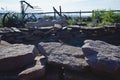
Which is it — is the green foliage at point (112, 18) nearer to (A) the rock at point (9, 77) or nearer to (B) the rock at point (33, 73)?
(B) the rock at point (33, 73)

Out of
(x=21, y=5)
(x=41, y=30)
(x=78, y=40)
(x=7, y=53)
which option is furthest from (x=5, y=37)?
(x=21, y=5)

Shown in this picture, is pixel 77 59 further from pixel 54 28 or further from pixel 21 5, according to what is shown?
pixel 21 5

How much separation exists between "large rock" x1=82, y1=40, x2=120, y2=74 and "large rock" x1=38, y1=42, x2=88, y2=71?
0.48 ft

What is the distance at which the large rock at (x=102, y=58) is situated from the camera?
10.7ft

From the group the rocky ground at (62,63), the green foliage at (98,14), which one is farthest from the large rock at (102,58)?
the green foliage at (98,14)

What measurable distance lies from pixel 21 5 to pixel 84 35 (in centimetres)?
796

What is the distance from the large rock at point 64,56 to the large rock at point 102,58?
15cm

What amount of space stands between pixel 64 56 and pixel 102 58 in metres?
0.60

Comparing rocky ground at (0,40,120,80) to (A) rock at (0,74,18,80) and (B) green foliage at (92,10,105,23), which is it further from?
(B) green foliage at (92,10,105,23)

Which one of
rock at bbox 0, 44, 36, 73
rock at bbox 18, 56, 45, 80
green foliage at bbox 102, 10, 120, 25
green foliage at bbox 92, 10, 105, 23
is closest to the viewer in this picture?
rock at bbox 18, 56, 45, 80

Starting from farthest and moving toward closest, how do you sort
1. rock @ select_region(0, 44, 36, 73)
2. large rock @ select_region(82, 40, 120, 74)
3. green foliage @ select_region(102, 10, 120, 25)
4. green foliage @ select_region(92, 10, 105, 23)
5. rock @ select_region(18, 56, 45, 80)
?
green foliage @ select_region(92, 10, 105, 23) < green foliage @ select_region(102, 10, 120, 25) < rock @ select_region(0, 44, 36, 73) < rock @ select_region(18, 56, 45, 80) < large rock @ select_region(82, 40, 120, 74)

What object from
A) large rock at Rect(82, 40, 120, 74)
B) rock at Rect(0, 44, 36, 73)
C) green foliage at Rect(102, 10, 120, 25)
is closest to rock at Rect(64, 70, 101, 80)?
large rock at Rect(82, 40, 120, 74)

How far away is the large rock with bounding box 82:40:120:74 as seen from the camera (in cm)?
326

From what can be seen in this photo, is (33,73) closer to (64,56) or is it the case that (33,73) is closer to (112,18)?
(64,56)
